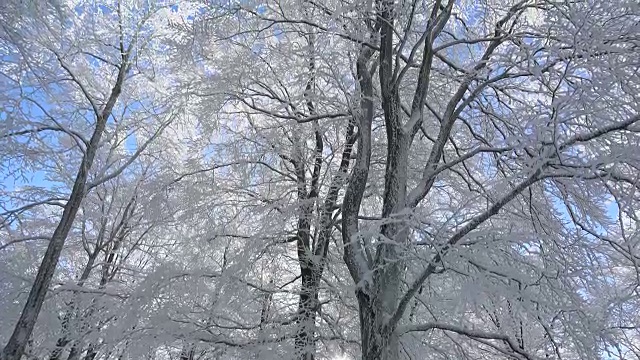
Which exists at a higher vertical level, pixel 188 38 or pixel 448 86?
pixel 448 86

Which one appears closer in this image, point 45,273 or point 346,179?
point 346,179

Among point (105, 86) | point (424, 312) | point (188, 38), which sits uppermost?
point (105, 86)

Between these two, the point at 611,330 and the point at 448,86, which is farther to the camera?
the point at 448,86

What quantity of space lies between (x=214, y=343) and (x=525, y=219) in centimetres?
390

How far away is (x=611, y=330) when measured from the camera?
11.9ft

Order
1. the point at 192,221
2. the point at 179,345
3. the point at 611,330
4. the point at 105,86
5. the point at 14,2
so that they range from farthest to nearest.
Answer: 1. the point at 105,86
2. the point at 192,221
3. the point at 179,345
4. the point at 14,2
5. the point at 611,330

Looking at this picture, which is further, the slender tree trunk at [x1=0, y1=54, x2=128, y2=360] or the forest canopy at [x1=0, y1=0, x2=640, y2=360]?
the slender tree trunk at [x1=0, y1=54, x2=128, y2=360]

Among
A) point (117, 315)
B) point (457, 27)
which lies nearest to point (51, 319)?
point (117, 315)

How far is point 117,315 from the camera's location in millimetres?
6301

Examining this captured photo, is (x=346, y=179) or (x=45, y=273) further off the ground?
(x=346, y=179)

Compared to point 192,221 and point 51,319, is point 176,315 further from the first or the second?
point 51,319

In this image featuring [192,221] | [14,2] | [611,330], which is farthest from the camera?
[192,221]

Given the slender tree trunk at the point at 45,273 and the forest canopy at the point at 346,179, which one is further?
the slender tree trunk at the point at 45,273

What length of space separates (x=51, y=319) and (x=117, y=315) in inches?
78.7
